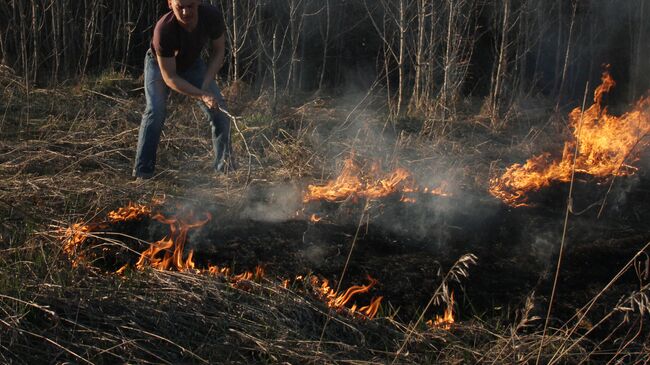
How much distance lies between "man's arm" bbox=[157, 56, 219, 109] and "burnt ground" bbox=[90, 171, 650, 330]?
83 cm

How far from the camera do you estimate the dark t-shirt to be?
16.5 feet

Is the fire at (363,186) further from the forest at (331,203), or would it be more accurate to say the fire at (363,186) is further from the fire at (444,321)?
the fire at (444,321)

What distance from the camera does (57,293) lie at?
133 inches

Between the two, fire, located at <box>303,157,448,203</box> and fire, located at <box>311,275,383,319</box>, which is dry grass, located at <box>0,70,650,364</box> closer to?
fire, located at <box>311,275,383,319</box>

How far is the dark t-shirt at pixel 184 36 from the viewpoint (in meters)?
5.02

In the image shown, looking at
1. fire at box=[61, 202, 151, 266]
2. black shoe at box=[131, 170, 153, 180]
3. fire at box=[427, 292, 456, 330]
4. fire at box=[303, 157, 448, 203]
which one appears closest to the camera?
fire at box=[427, 292, 456, 330]

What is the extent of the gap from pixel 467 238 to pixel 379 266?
2.58 ft

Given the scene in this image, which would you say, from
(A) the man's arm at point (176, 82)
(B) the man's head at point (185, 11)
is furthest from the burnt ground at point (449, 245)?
(B) the man's head at point (185, 11)

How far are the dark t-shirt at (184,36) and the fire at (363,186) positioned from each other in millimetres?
1437

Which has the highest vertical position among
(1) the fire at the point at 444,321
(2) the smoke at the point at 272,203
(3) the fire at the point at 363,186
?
(3) the fire at the point at 363,186

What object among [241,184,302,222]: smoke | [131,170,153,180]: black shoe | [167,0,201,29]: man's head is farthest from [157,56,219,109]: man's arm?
[131,170,153,180]: black shoe

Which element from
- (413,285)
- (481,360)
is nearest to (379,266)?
(413,285)

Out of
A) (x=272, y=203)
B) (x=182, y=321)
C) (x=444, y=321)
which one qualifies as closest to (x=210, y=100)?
(x=272, y=203)

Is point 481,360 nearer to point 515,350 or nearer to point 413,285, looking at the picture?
point 515,350
